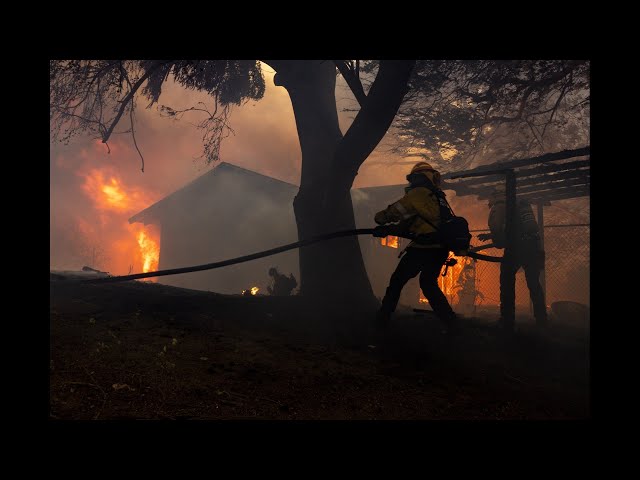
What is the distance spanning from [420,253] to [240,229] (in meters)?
17.5

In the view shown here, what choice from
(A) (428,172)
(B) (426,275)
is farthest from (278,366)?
(A) (428,172)

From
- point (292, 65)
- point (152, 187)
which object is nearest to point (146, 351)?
point (292, 65)

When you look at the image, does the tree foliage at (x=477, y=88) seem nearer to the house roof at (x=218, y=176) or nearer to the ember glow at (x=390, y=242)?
the ember glow at (x=390, y=242)

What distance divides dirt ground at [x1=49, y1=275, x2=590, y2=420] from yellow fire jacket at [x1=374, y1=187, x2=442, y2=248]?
1.41 m

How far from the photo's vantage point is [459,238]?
5.08 m

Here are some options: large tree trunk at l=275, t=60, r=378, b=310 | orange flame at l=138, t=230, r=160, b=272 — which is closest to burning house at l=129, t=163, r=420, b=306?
orange flame at l=138, t=230, r=160, b=272

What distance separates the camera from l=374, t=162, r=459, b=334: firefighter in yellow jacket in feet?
16.8

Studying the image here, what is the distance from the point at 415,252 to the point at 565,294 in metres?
15.6

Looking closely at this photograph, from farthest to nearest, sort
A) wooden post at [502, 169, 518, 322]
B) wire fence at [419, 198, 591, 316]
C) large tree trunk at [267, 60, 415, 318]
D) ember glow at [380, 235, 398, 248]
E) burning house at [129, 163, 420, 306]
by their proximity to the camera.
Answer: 1. burning house at [129, 163, 420, 306]
2. ember glow at [380, 235, 398, 248]
3. wire fence at [419, 198, 591, 316]
4. wooden post at [502, 169, 518, 322]
5. large tree trunk at [267, 60, 415, 318]

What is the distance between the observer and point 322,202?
6965 millimetres

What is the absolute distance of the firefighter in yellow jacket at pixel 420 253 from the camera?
5117 mm

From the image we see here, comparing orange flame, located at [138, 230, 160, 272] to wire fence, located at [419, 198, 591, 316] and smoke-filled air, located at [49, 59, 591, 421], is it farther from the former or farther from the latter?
smoke-filled air, located at [49, 59, 591, 421]

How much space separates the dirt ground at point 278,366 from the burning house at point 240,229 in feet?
47.1

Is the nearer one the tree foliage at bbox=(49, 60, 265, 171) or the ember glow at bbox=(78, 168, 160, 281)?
the tree foliage at bbox=(49, 60, 265, 171)
